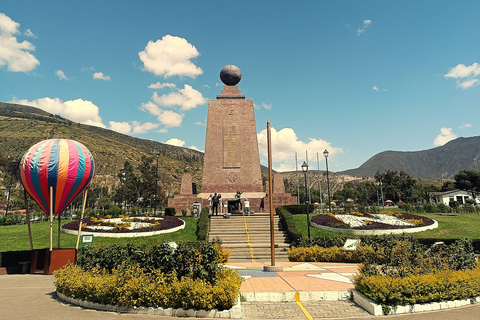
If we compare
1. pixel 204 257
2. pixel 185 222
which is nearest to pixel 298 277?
pixel 204 257

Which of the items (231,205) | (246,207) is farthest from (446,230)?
(231,205)

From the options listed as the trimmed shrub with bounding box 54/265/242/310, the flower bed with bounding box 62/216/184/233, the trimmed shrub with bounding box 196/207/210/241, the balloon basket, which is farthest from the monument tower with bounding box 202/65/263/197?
the trimmed shrub with bounding box 54/265/242/310

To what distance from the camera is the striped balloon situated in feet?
42.0

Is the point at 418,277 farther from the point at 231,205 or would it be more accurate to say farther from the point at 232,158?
the point at 232,158

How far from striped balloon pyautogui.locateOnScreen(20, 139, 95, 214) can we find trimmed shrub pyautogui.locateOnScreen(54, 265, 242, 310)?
6637 mm

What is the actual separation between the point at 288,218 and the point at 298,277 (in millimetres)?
10830

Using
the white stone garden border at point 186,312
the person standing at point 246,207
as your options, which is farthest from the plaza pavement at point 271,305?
the person standing at point 246,207

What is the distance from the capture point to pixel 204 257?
7469 millimetres

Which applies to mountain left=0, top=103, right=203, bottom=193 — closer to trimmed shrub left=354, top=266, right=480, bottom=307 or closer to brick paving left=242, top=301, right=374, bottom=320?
brick paving left=242, top=301, right=374, bottom=320

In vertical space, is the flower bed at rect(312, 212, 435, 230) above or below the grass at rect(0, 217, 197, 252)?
above

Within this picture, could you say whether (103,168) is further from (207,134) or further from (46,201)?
(46,201)

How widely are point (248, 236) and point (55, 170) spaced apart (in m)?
12.0

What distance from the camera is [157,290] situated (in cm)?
694

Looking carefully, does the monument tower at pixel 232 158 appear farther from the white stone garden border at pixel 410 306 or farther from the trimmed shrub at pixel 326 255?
the white stone garden border at pixel 410 306
